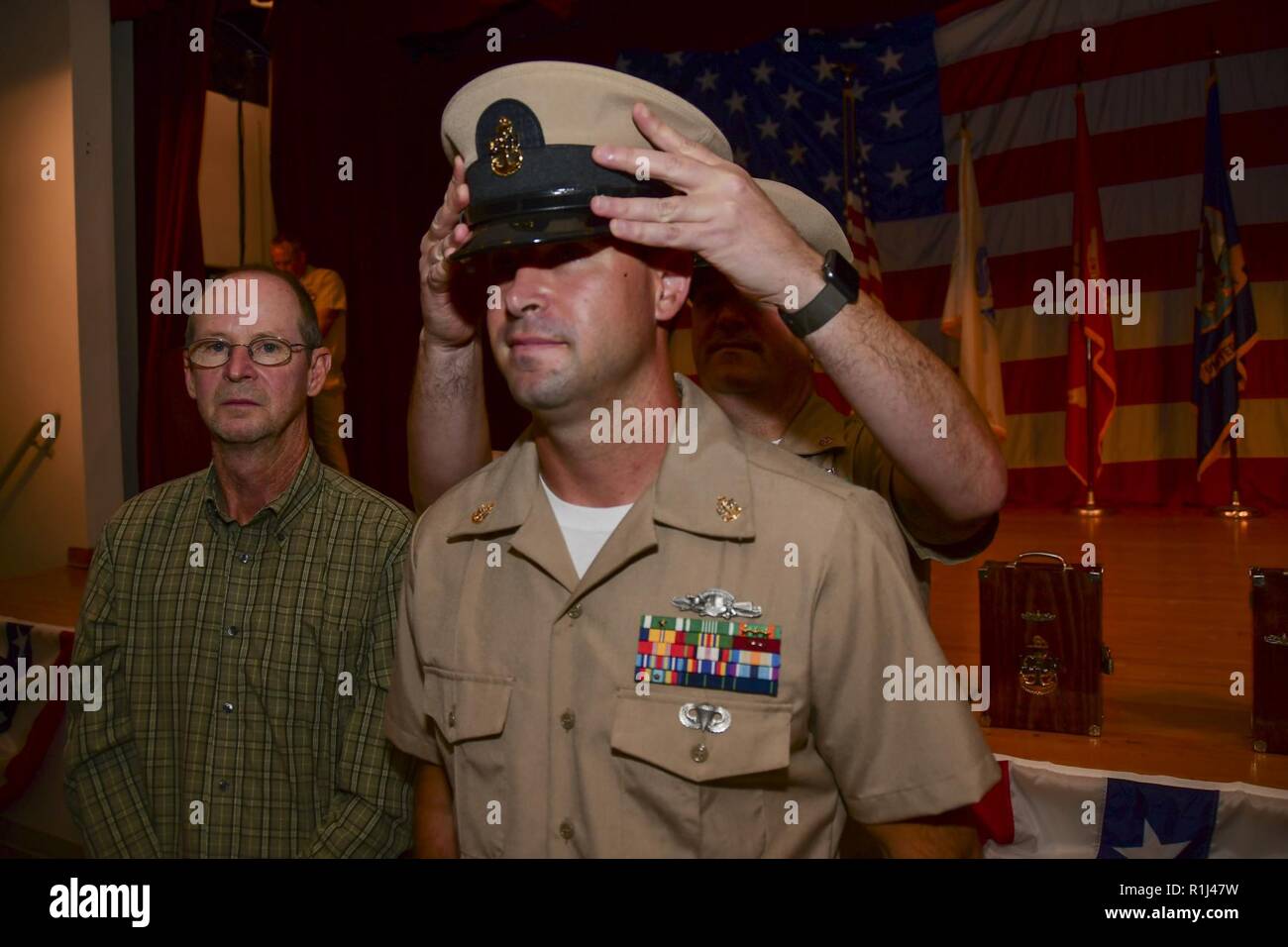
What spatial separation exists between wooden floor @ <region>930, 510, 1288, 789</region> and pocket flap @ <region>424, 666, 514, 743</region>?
150 centimetres

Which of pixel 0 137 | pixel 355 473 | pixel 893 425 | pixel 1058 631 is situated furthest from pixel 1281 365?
pixel 0 137

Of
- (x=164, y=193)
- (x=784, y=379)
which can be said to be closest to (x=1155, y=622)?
(x=784, y=379)

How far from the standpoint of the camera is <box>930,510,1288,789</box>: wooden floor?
2.32 metres

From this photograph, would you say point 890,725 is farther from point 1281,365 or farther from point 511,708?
point 1281,365

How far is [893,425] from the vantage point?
1221mm

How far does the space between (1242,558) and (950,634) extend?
1844 mm

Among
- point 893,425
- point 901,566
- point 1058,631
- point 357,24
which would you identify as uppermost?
point 357,24

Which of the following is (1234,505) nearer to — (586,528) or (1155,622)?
(1155,622)

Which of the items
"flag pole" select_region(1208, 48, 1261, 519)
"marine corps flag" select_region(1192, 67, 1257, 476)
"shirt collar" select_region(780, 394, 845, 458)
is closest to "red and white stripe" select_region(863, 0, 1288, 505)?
"flag pole" select_region(1208, 48, 1261, 519)

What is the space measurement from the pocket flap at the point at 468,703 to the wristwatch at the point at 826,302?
0.54 m

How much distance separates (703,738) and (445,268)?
2.25ft

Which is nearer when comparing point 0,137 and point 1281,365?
point 0,137

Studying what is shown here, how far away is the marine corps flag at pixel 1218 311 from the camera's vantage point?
538cm

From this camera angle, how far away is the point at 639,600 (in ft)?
4.15
